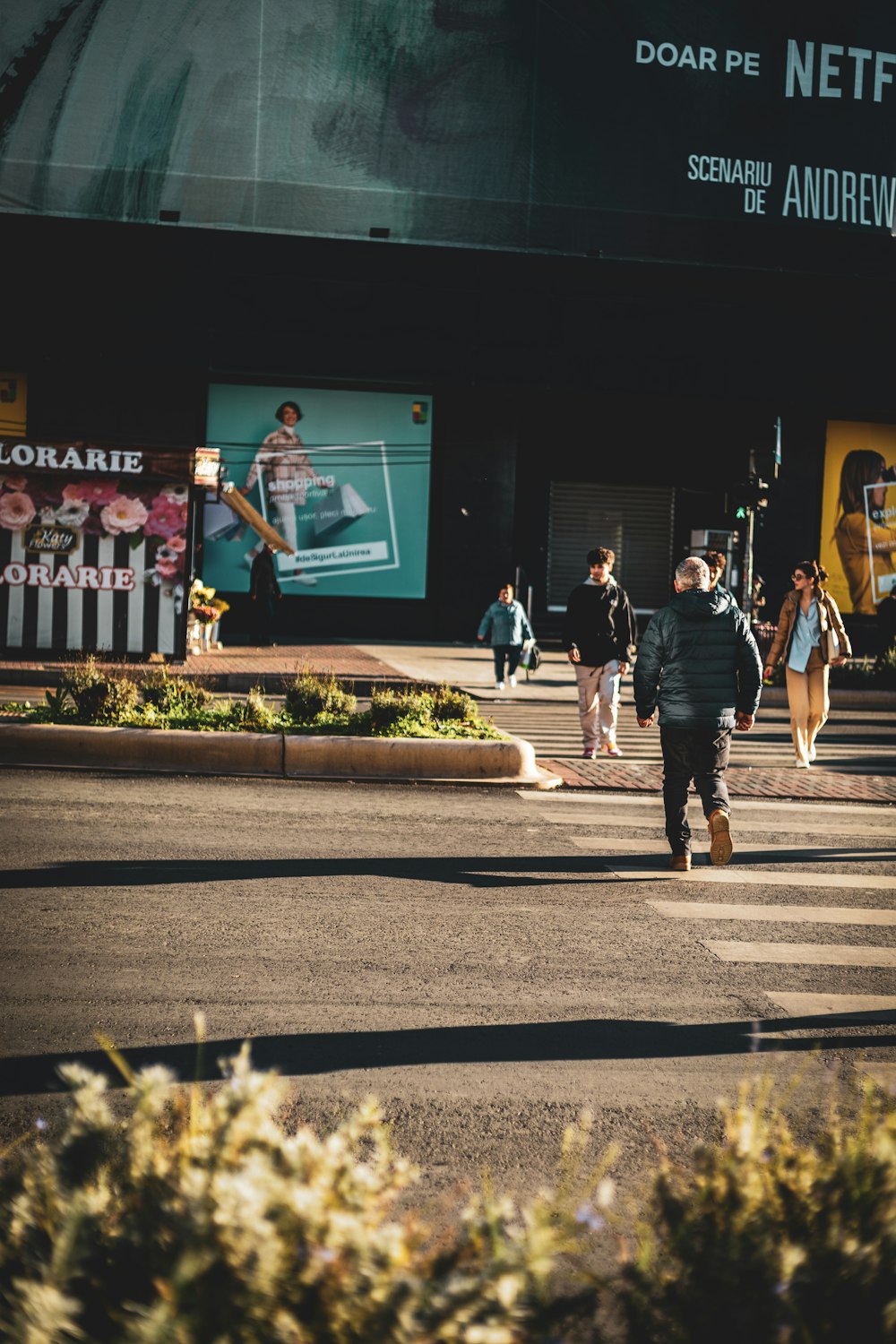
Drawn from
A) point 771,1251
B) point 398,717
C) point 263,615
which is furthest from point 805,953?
point 263,615

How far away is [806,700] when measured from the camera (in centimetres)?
1423

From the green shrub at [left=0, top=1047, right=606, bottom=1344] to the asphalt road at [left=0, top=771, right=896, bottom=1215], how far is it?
1715 mm

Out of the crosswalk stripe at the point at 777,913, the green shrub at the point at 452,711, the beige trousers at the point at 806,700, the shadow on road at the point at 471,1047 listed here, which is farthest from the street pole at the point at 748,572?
the shadow on road at the point at 471,1047

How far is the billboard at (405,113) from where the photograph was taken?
107ft

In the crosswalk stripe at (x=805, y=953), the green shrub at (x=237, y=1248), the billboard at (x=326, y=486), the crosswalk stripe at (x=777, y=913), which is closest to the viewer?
the green shrub at (x=237, y=1248)

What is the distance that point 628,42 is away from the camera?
33281 mm

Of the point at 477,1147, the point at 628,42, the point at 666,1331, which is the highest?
the point at 628,42

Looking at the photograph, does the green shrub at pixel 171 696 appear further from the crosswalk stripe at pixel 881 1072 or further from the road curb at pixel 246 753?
the crosswalk stripe at pixel 881 1072

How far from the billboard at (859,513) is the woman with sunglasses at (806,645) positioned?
23.3 metres

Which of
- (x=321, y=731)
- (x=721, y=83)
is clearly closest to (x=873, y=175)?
(x=721, y=83)

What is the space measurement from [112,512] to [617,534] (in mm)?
18796

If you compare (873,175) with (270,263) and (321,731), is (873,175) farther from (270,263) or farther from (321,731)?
(321,731)

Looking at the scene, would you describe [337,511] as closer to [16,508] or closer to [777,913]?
[16,508]

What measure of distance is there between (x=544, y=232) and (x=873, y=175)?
28.1ft
